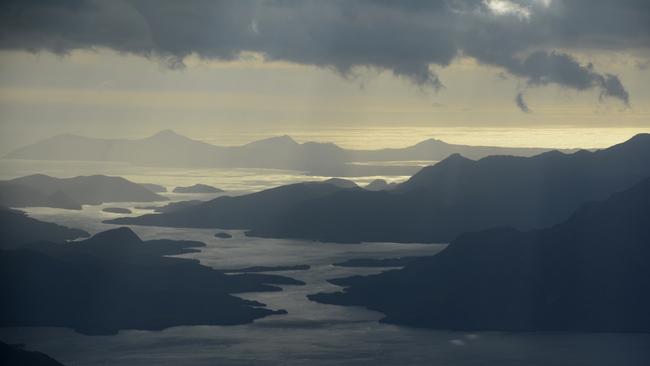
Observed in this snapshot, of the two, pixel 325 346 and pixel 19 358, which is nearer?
pixel 19 358

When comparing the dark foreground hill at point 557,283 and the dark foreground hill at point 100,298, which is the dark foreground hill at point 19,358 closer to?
the dark foreground hill at point 100,298

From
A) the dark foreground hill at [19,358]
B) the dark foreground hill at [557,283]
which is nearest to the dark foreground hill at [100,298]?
the dark foreground hill at [557,283]

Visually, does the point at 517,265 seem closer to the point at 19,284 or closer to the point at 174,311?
the point at 174,311

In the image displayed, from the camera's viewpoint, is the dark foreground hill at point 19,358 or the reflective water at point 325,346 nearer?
the dark foreground hill at point 19,358

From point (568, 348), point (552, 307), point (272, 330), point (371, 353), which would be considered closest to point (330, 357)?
point (371, 353)

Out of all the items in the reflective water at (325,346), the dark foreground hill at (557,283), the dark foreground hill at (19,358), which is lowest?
the reflective water at (325,346)

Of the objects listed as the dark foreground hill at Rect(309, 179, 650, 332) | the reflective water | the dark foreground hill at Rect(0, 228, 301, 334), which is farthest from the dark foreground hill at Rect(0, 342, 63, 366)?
the dark foreground hill at Rect(309, 179, 650, 332)

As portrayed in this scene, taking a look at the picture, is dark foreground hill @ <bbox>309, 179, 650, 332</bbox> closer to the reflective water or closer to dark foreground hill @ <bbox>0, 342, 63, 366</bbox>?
the reflective water

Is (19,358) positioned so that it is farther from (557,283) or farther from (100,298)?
(557,283)

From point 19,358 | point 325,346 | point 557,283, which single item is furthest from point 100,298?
point 19,358
